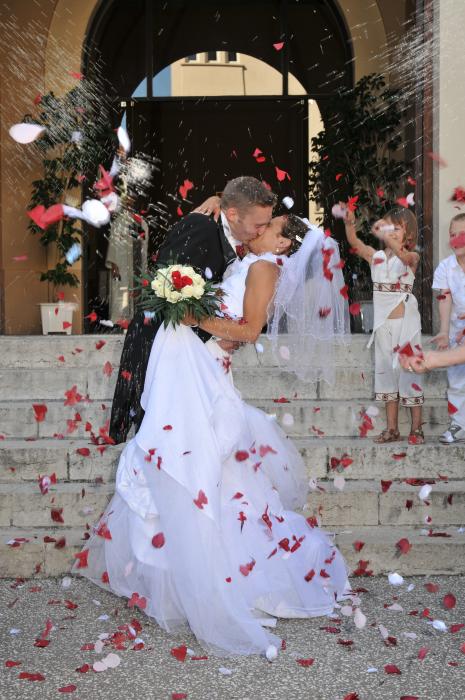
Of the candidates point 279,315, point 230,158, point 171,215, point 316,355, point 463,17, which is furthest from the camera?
point 230,158

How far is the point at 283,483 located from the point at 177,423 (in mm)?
800

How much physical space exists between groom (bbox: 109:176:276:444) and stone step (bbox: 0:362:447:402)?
2.28 meters

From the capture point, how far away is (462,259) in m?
6.50

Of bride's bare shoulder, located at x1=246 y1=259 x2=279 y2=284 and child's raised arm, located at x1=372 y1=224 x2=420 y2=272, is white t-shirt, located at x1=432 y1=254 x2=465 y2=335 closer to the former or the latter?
child's raised arm, located at x1=372 y1=224 x2=420 y2=272

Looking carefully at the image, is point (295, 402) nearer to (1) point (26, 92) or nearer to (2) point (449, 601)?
(2) point (449, 601)

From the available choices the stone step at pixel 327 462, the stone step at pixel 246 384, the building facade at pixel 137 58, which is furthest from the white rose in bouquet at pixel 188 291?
the building facade at pixel 137 58

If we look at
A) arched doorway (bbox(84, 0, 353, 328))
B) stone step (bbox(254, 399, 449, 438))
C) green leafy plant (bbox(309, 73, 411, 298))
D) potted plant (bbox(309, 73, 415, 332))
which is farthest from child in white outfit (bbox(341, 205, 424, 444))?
arched doorway (bbox(84, 0, 353, 328))

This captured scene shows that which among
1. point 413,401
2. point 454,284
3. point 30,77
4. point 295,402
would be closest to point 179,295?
point 413,401

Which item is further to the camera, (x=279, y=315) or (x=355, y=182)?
(x=355, y=182)

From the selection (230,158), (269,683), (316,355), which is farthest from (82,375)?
(230,158)

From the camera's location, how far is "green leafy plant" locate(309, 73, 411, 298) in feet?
34.4

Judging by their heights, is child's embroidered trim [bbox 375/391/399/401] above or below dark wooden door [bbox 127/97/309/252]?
below

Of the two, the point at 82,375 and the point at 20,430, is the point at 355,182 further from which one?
the point at 20,430

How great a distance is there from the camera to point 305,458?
230 inches
